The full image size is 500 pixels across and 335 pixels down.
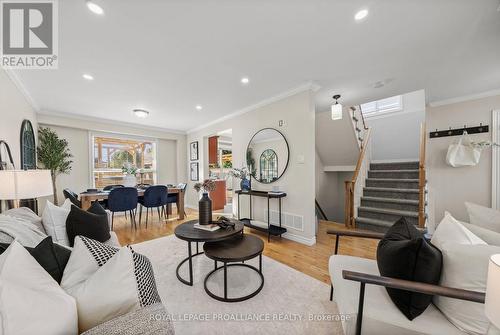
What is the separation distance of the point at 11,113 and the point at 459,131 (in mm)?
6702

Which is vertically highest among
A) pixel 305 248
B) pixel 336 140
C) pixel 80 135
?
pixel 80 135

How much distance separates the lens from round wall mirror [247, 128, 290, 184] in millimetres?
3236

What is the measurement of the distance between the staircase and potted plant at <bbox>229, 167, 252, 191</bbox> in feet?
7.20

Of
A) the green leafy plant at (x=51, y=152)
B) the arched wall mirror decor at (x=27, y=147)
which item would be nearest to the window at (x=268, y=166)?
A: the arched wall mirror decor at (x=27, y=147)

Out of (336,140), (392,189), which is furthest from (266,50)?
(392,189)

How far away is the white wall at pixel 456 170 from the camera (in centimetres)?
302

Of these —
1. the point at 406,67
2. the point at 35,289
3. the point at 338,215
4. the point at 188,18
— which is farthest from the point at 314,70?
the point at 338,215

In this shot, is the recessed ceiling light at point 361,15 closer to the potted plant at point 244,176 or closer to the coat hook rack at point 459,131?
the potted plant at point 244,176

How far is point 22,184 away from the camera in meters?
1.59

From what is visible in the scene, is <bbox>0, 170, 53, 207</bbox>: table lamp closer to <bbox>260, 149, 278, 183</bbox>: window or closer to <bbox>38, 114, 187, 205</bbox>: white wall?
<bbox>260, 149, 278, 183</bbox>: window

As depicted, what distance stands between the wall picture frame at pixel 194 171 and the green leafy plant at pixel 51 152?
2.82 metres

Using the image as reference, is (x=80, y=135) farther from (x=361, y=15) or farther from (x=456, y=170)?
(x=456, y=170)

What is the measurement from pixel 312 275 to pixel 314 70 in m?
2.48

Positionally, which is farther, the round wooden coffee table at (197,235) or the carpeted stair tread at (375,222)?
the carpeted stair tread at (375,222)
